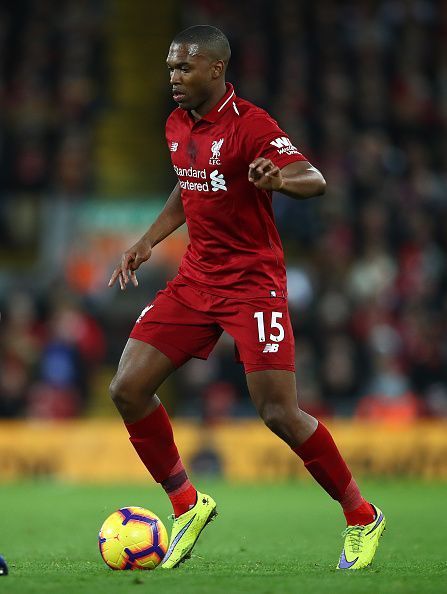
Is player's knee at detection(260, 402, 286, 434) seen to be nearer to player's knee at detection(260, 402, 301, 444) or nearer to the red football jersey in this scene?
player's knee at detection(260, 402, 301, 444)

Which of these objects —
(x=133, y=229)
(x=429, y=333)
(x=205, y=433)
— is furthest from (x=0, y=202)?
(x=429, y=333)

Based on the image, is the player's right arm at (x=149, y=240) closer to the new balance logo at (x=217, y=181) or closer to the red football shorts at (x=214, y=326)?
the red football shorts at (x=214, y=326)

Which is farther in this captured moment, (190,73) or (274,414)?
(190,73)

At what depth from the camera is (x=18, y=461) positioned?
14203mm

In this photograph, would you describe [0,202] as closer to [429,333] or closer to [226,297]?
[429,333]

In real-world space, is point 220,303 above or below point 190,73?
below

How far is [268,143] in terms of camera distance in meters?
6.12

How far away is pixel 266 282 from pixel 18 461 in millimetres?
8452

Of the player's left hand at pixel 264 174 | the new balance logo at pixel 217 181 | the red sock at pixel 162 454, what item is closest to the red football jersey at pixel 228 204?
the new balance logo at pixel 217 181

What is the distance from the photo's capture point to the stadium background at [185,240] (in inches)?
551

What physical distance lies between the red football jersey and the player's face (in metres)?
0.12

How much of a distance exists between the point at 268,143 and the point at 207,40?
0.65 m

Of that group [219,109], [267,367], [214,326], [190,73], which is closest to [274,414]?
[267,367]

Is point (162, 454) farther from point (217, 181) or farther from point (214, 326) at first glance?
point (217, 181)
